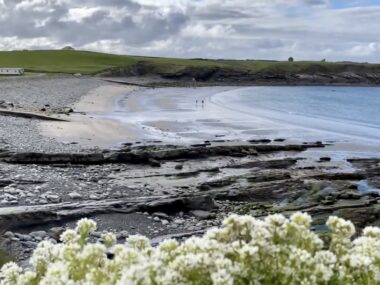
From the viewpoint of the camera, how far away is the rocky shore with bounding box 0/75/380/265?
15.8m

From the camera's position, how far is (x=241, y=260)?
134 inches

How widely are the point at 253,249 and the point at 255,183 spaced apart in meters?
20.0

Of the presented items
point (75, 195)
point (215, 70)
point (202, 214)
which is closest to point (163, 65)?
point (215, 70)

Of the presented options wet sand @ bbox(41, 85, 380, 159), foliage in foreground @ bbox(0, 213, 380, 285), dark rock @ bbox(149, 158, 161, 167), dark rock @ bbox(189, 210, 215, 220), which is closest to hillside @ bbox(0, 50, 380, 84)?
wet sand @ bbox(41, 85, 380, 159)

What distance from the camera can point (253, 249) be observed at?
132 inches

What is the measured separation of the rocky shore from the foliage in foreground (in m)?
8.43

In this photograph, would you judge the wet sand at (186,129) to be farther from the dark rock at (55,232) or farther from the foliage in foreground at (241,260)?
the foliage in foreground at (241,260)

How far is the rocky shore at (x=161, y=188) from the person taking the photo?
51.9 feet

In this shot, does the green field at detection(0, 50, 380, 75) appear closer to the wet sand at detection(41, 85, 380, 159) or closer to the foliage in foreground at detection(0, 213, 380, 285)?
the wet sand at detection(41, 85, 380, 159)

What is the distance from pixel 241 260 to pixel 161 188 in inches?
739

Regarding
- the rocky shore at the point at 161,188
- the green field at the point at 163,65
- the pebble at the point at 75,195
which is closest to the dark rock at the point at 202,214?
the rocky shore at the point at 161,188

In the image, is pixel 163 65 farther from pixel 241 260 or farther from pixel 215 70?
pixel 241 260

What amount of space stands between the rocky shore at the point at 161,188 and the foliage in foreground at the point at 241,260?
843cm

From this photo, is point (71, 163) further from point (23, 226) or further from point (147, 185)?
point (23, 226)
